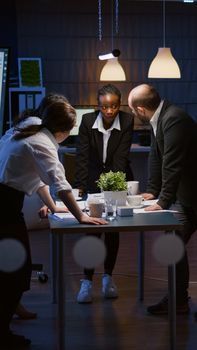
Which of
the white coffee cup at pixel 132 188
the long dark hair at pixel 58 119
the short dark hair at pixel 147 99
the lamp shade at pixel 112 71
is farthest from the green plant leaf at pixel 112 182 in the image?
the lamp shade at pixel 112 71

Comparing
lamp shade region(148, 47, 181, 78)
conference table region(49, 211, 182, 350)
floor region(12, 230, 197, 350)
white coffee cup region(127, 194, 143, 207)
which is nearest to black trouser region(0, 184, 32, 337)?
conference table region(49, 211, 182, 350)

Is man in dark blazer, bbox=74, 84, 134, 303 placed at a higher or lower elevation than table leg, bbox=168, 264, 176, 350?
higher

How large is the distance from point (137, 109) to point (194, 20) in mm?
5202

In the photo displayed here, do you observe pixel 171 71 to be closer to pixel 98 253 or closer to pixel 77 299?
pixel 98 253

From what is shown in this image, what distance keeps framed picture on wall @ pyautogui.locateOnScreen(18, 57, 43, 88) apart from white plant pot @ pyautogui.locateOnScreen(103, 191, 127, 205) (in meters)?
4.73

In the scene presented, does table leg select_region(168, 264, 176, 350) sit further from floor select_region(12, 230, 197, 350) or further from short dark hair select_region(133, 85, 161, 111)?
short dark hair select_region(133, 85, 161, 111)

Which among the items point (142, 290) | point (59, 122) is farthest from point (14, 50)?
point (59, 122)

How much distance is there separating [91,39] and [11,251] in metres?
5.56

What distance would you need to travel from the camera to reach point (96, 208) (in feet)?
11.9

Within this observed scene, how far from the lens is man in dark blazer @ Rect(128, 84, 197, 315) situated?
4023 millimetres

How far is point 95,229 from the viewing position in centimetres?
340

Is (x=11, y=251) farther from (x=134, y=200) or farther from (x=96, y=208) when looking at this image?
(x=134, y=200)

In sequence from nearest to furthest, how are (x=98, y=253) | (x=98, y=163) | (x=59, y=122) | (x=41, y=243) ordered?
(x=59, y=122)
(x=98, y=163)
(x=98, y=253)
(x=41, y=243)

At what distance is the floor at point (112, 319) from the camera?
394 cm
